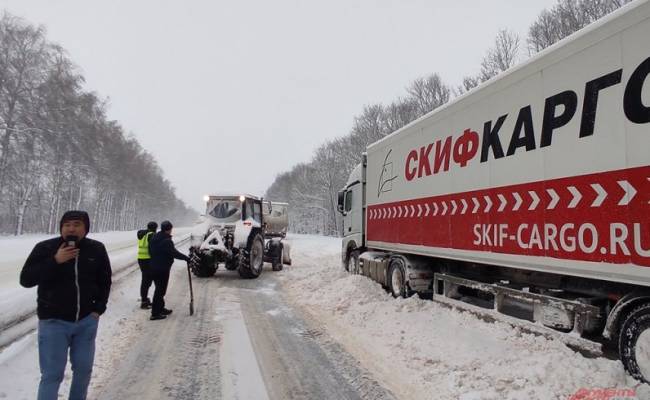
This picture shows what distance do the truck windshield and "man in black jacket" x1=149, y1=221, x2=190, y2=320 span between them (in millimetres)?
5803

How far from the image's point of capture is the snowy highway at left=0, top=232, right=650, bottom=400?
4102mm

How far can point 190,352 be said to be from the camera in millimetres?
5418

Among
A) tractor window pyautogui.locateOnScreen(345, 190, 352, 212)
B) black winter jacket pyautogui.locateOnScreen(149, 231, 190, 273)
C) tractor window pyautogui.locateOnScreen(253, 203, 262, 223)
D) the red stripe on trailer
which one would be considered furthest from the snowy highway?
tractor window pyautogui.locateOnScreen(253, 203, 262, 223)

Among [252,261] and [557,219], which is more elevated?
[557,219]

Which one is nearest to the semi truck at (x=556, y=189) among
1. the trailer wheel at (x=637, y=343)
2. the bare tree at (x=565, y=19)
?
the trailer wheel at (x=637, y=343)

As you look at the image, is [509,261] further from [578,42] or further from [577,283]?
[578,42]

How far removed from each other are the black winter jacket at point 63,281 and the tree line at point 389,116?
75.3 ft

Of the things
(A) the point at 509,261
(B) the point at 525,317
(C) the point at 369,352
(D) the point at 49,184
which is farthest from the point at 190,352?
(D) the point at 49,184

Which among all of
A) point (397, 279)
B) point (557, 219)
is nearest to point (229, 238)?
point (397, 279)

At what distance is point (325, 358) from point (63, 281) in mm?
3245

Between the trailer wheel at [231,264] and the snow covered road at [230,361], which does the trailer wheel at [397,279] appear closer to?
the snow covered road at [230,361]

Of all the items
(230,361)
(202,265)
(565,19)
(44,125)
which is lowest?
(230,361)

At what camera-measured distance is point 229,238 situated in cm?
1295

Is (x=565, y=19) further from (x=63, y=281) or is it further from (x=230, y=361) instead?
(x=63, y=281)
